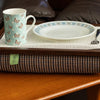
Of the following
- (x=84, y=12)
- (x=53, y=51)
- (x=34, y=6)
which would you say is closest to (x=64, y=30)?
(x=53, y=51)

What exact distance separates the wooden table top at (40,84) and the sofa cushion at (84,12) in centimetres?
74

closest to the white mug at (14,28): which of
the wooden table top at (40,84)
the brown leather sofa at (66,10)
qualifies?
the wooden table top at (40,84)

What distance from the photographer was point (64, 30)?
2.84ft

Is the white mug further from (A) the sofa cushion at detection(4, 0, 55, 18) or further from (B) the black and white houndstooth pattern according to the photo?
(A) the sofa cushion at detection(4, 0, 55, 18)

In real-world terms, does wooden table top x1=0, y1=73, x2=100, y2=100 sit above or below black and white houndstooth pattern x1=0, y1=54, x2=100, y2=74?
below

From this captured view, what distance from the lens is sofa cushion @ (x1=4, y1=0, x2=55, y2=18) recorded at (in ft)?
5.05

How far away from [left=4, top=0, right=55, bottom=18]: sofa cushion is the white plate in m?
0.64

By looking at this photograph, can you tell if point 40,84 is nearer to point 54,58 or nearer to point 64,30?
point 54,58

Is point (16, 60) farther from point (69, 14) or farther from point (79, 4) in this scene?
point (79, 4)

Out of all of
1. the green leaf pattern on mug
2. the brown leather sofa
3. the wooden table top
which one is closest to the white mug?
the green leaf pattern on mug

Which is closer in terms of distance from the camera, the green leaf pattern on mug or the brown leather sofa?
the green leaf pattern on mug

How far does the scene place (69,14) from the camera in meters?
1.46

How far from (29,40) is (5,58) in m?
0.11

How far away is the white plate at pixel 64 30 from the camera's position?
80 cm
